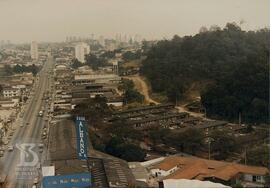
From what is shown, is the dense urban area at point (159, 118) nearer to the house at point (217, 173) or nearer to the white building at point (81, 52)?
the house at point (217, 173)

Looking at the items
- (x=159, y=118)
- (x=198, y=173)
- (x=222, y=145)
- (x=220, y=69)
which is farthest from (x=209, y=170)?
(x=220, y=69)

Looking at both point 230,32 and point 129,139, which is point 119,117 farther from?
point 230,32

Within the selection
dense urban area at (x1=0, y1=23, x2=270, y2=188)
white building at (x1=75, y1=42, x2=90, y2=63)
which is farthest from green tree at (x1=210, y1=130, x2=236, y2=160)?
white building at (x1=75, y1=42, x2=90, y2=63)

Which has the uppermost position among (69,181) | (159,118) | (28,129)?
(69,181)

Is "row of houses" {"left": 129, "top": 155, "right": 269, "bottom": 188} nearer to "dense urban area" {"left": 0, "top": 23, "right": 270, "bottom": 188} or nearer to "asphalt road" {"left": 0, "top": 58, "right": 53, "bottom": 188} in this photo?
"dense urban area" {"left": 0, "top": 23, "right": 270, "bottom": 188}

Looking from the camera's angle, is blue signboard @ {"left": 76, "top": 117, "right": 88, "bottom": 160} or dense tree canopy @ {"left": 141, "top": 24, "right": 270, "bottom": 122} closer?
blue signboard @ {"left": 76, "top": 117, "right": 88, "bottom": 160}

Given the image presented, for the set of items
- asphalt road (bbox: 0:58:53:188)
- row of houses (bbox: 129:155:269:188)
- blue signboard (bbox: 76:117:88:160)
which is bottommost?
asphalt road (bbox: 0:58:53:188)

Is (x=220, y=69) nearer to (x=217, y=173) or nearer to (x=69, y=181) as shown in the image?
(x=217, y=173)
